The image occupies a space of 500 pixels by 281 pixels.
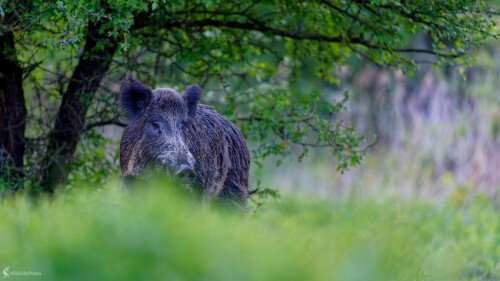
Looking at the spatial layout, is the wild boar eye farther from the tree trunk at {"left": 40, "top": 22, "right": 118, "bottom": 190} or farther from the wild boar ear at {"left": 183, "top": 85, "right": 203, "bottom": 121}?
the tree trunk at {"left": 40, "top": 22, "right": 118, "bottom": 190}

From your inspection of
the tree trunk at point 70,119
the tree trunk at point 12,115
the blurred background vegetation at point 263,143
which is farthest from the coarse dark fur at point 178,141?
the tree trunk at point 12,115

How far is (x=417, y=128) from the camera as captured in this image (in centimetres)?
1509

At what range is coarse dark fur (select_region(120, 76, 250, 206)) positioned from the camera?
275 inches

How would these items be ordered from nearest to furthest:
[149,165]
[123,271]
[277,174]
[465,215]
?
1. [123,271]
2. [149,165]
3. [465,215]
4. [277,174]

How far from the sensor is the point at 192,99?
297 inches

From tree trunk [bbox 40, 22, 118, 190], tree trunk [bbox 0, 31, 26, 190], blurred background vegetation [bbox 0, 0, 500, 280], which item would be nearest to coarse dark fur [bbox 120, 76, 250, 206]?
blurred background vegetation [bbox 0, 0, 500, 280]

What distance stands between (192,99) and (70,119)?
2567 millimetres

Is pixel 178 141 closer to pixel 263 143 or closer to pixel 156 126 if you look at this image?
pixel 156 126

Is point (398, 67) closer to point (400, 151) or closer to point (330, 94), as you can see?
point (400, 151)

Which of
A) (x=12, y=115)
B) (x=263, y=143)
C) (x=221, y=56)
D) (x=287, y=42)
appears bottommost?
(x=12, y=115)

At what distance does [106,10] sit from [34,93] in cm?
255

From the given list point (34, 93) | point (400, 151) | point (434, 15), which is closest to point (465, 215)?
point (400, 151)

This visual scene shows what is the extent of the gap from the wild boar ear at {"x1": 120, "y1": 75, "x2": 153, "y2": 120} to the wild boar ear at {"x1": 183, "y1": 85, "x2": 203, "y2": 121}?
0.32 m

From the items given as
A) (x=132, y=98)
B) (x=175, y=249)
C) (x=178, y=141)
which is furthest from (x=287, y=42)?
(x=175, y=249)
